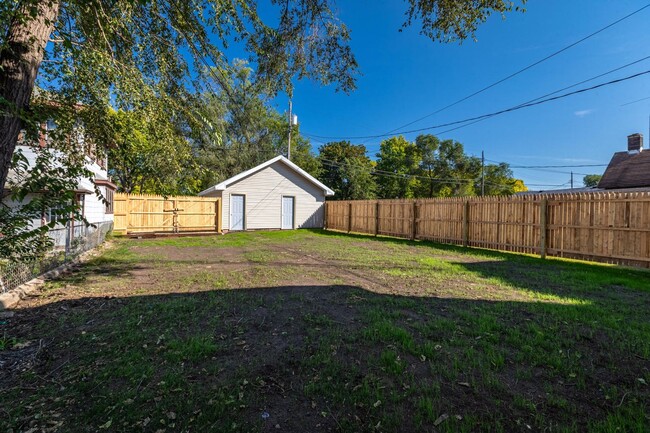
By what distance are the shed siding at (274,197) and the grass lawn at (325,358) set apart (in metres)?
12.4

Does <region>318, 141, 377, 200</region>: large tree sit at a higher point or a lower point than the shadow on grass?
higher

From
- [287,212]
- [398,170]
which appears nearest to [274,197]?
[287,212]

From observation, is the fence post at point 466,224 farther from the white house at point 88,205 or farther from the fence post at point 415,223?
the white house at point 88,205

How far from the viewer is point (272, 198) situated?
18.6 metres

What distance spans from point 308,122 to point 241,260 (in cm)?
2461

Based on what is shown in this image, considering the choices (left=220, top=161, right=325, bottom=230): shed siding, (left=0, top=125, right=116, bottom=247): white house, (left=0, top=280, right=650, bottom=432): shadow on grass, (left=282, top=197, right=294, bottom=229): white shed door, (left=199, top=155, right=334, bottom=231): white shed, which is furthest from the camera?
(left=282, top=197, right=294, bottom=229): white shed door

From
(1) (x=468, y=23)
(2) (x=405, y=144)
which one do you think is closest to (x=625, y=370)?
(1) (x=468, y=23)

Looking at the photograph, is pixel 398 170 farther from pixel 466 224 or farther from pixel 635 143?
pixel 466 224

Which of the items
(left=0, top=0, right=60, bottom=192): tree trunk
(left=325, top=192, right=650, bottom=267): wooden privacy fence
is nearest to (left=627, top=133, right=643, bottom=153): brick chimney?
(left=325, top=192, right=650, bottom=267): wooden privacy fence

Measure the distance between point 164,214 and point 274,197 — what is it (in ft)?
19.9

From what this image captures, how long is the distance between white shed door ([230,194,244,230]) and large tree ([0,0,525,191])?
1313 cm

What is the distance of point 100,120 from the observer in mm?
3863

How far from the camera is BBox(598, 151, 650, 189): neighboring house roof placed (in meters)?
15.1

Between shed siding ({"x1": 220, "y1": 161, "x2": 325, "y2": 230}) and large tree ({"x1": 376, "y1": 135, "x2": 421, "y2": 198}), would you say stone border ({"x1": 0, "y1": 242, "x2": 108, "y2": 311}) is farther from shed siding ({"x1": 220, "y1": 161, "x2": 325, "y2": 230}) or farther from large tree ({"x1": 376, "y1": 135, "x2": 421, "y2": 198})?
large tree ({"x1": 376, "y1": 135, "x2": 421, "y2": 198})
